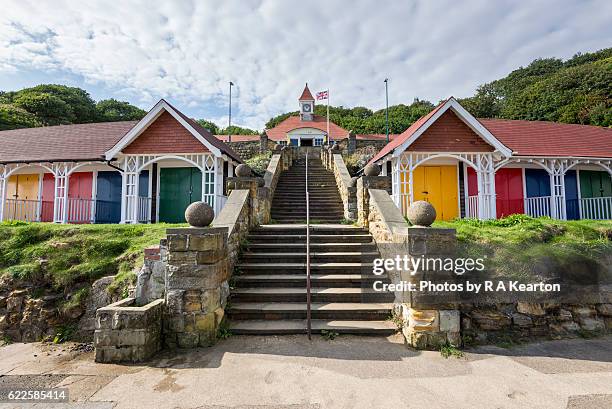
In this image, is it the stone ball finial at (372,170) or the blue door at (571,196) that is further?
the blue door at (571,196)

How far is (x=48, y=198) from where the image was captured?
465 inches

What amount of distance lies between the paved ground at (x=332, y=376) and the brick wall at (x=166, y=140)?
7822 mm

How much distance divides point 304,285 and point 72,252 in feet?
15.0

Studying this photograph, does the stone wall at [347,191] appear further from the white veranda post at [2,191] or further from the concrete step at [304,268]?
the white veranda post at [2,191]

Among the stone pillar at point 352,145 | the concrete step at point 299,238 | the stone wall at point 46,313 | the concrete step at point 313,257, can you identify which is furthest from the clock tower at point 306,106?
the stone wall at point 46,313

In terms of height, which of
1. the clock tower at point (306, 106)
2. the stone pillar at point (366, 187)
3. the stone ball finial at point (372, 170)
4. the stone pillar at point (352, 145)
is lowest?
the stone pillar at point (366, 187)

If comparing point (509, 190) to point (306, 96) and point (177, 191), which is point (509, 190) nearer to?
point (177, 191)

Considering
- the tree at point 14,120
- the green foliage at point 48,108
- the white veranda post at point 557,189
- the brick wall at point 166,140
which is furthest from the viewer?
the green foliage at point 48,108

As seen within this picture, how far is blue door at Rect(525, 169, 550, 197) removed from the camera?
11156 mm

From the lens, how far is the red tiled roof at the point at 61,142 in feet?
36.3

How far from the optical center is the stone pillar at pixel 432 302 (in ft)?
11.6

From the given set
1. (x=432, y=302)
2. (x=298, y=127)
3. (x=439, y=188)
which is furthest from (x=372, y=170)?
(x=298, y=127)

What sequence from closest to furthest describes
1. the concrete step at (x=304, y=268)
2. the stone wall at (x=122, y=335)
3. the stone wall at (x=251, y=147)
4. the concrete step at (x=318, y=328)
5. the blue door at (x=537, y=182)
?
the stone wall at (x=122, y=335) < the concrete step at (x=318, y=328) < the concrete step at (x=304, y=268) < the blue door at (x=537, y=182) < the stone wall at (x=251, y=147)

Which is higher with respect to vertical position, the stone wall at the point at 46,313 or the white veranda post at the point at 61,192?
the white veranda post at the point at 61,192
